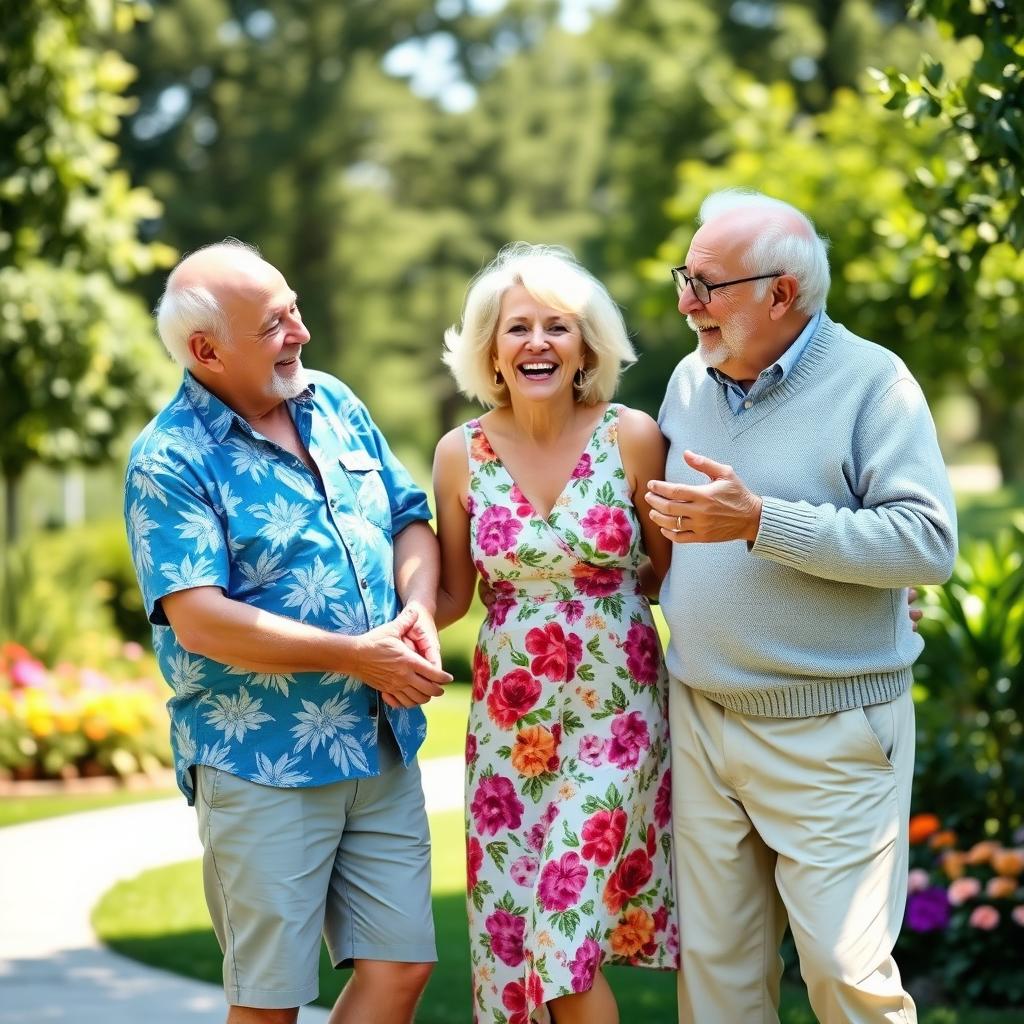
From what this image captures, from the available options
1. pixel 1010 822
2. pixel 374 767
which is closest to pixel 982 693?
pixel 1010 822

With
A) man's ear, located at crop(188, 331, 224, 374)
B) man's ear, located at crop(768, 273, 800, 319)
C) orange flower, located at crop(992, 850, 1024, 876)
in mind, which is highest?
man's ear, located at crop(768, 273, 800, 319)

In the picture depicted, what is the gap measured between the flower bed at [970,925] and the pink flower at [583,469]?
232 cm

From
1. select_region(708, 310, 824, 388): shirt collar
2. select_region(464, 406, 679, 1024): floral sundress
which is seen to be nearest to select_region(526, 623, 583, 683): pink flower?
select_region(464, 406, 679, 1024): floral sundress

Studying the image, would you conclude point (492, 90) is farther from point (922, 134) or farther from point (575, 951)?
point (575, 951)

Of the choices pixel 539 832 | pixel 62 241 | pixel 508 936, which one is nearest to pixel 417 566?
pixel 539 832

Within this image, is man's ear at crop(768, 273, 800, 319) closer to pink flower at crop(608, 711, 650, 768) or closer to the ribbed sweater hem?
the ribbed sweater hem

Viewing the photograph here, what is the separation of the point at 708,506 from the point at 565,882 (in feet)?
3.28

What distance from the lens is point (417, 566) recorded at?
146 inches

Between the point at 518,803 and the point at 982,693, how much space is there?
2.54 meters

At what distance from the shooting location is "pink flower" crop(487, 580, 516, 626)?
3660 mm

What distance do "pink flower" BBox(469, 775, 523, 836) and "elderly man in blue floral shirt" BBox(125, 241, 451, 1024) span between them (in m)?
0.20

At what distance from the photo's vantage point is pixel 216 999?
511 centimetres

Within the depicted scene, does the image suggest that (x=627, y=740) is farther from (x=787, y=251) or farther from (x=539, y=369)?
(x=787, y=251)

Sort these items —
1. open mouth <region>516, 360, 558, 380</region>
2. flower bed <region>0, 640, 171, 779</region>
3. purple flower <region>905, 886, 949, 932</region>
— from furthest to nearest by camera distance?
flower bed <region>0, 640, 171, 779</region>, purple flower <region>905, 886, 949, 932</region>, open mouth <region>516, 360, 558, 380</region>
